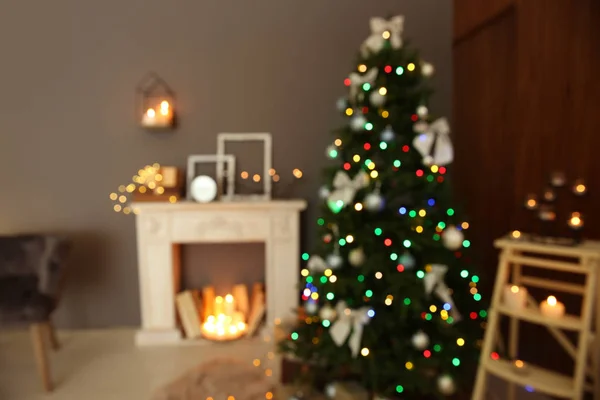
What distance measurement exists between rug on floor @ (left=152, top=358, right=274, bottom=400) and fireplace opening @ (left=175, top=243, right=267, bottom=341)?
517 mm

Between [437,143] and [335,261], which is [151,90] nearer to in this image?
[335,261]

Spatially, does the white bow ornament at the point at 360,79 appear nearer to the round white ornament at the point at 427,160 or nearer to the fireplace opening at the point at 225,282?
the round white ornament at the point at 427,160

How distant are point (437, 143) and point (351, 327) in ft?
3.05

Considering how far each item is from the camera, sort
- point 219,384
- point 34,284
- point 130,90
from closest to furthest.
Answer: point 219,384 → point 34,284 → point 130,90

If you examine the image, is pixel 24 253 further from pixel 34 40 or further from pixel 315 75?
pixel 315 75

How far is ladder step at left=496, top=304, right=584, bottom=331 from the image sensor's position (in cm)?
167

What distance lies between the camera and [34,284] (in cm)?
266

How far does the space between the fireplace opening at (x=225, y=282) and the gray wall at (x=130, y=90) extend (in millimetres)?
399

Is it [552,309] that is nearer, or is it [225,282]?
[552,309]

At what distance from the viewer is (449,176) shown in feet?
10.6

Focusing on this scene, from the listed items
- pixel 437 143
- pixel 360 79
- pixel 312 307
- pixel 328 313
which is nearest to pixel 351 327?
pixel 328 313

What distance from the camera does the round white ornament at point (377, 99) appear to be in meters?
2.16

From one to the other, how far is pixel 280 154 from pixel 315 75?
59 cm

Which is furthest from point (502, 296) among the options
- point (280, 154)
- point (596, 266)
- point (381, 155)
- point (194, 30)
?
point (194, 30)
